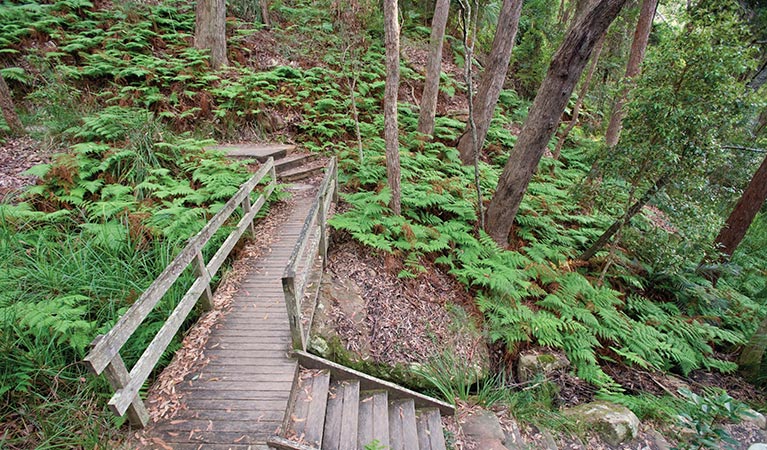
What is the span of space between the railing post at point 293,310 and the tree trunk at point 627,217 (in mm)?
5967

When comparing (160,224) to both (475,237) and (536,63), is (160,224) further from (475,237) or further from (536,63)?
(536,63)

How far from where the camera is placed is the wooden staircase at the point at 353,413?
10.6ft

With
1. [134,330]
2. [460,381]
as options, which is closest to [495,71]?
[460,381]

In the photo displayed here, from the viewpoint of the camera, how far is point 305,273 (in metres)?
4.39

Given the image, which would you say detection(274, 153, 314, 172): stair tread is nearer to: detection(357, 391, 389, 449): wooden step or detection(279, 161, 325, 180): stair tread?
detection(279, 161, 325, 180): stair tread

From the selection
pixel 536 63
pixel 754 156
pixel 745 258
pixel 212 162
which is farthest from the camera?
pixel 536 63

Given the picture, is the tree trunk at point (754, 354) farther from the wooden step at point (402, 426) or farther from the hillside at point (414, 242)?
the wooden step at point (402, 426)

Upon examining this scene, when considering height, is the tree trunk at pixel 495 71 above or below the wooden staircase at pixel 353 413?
above

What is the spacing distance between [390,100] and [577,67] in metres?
3.05

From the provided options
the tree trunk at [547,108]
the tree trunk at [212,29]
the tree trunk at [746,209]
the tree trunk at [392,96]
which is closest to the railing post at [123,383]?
the tree trunk at [392,96]

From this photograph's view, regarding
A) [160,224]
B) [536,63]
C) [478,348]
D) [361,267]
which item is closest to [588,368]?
[478,348]

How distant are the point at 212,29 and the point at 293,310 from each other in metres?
10.3

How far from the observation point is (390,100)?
5965 mm

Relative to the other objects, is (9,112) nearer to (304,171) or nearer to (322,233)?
(304,171)
